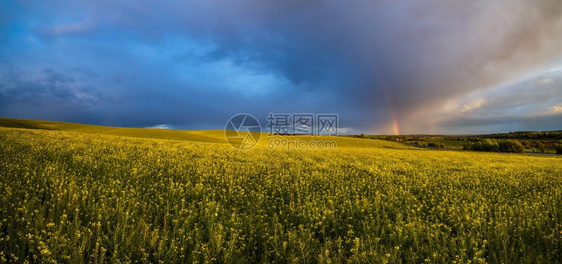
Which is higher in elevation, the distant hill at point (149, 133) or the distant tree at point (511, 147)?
the distant hill at point (149, 133)

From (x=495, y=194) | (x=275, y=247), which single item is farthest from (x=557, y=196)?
(x=275, y=247)

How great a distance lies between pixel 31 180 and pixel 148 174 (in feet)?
8.59

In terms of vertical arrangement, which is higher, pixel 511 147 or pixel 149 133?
pixel 149 133

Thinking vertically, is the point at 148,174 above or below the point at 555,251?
above

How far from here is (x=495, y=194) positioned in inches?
302

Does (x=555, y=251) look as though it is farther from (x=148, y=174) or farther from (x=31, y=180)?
(x=31, y=180)

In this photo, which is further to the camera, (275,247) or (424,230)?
(424,230)

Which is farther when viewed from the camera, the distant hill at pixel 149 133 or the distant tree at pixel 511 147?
the distant tree at pixel 511 147

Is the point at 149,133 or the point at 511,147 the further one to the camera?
the point at 511,147

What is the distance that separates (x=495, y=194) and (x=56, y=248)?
1079 cm

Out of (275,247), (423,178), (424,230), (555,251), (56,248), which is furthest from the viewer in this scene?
(423,178)

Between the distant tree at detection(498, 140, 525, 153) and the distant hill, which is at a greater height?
the distant hill

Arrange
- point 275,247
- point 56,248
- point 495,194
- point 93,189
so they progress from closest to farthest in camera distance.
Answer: point 56,248 < point 275,247 < point 93,189 < point 495,194

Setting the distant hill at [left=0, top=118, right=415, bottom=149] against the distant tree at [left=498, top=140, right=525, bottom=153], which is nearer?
the distant hill at [left=0, top=118, right=415, bottom=149]
